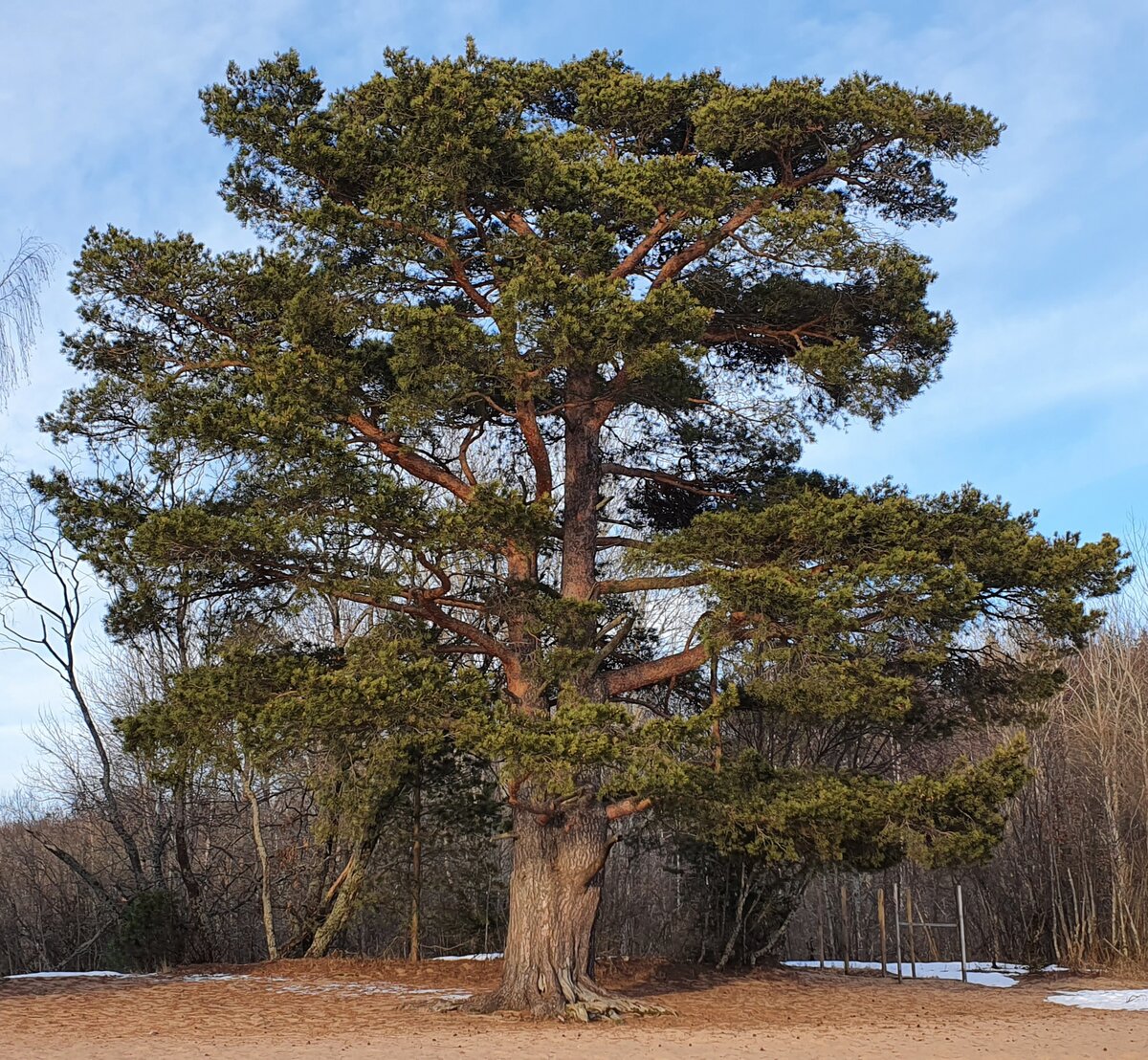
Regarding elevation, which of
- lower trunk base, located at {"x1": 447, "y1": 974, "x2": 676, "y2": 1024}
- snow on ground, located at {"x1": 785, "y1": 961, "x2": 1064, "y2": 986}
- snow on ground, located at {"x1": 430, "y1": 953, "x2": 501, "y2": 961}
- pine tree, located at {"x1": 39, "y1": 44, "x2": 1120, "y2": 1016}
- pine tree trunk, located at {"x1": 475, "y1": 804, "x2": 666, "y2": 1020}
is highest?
pine tree, located at {"x1": 39, "y1": 44, "x2": 1120, "y2": 1016}

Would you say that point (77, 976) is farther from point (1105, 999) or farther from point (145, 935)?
point (1105, 999)

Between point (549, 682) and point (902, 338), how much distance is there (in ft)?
16.0

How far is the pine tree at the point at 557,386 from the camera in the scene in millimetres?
8906

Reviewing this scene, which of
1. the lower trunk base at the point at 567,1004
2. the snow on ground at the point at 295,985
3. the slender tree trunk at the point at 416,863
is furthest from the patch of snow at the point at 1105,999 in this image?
the slender tree trunk at the point at 416,863

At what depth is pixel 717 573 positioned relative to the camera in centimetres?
862

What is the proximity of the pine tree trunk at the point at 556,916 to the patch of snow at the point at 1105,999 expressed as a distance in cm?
490

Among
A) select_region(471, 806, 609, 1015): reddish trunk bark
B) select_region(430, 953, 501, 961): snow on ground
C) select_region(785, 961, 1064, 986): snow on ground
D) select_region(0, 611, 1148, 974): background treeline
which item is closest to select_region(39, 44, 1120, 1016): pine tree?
select_region(471, 806, 609, 1015): reddish trunk bark

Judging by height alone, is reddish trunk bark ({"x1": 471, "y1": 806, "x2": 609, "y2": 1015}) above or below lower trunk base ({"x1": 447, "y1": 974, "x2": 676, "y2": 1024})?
above

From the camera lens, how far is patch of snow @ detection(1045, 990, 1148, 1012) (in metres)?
11.3

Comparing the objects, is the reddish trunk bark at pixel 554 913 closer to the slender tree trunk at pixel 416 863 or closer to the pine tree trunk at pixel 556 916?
the pine tree trunk at pixel 556 916

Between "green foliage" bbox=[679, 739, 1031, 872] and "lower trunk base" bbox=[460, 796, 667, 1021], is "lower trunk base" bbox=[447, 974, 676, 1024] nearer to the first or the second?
"lower trunk base" bbox=[460, 796, 667, 1021]

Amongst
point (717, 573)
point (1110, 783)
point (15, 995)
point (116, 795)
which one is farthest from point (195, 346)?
point (1110, 783)

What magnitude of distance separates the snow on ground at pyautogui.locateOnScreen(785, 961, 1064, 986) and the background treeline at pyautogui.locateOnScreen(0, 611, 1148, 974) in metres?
0.41

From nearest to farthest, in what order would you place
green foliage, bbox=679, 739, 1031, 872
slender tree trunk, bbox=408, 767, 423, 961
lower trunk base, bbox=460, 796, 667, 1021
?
green foliage, bbox=679, 739, 1031, 872 → lower trunk base, bbox=460, 796, 667, 1021 → slender tree trunk, bbox=408, 767, 423, 961
